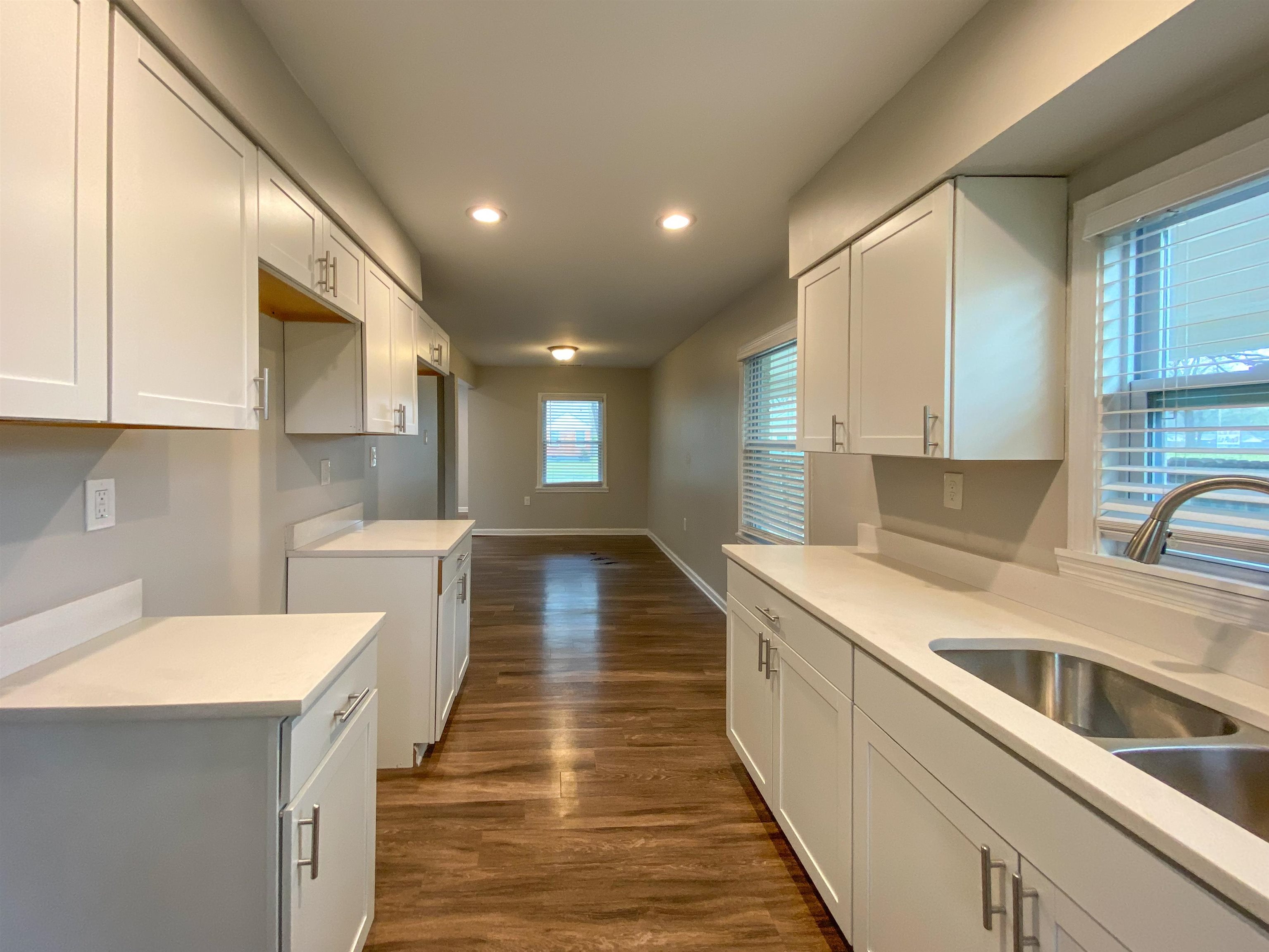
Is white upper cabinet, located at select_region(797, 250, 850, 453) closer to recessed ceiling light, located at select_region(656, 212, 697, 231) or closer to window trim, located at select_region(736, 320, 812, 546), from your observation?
recessed ceiling light, located at select_region(656, 212, 697, 231)

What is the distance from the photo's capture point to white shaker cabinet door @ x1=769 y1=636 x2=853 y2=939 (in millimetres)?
1486

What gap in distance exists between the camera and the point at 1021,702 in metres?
1.14

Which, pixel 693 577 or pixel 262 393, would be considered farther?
pixel 693 577

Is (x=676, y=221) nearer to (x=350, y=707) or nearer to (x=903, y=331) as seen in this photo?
(x=903, y=331)

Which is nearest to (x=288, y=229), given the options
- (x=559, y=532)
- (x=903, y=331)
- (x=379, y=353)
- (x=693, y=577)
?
(x=379, y=353)

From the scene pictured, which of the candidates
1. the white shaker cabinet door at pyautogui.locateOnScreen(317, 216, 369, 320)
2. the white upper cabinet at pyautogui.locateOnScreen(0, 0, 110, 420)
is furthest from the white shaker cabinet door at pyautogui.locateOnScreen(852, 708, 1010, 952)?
the white shaker cabinet door at pyautogui.locateOnScreen(317, 216, 369, 320)

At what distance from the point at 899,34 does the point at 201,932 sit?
248 cm

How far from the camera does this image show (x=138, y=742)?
1034 mm

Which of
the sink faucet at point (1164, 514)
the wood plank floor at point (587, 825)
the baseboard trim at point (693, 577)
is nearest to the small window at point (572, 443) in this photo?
the baseboard trim at point (693, 577)

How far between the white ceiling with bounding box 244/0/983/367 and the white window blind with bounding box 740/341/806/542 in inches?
33.4

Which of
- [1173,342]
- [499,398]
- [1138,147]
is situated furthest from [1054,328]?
[499,398]

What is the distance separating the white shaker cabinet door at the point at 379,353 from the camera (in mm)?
2496

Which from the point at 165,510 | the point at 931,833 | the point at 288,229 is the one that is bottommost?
the point at 931,833

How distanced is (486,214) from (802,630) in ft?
7.42
